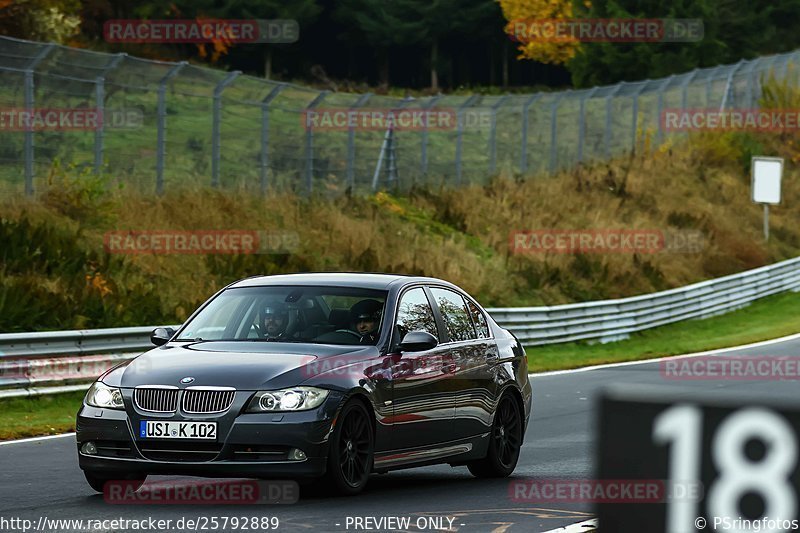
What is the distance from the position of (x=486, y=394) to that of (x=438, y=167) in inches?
1129

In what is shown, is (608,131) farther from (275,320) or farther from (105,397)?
(105,397)

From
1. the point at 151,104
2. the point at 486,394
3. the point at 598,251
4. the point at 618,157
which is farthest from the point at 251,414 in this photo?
Answer: the point at 618,157

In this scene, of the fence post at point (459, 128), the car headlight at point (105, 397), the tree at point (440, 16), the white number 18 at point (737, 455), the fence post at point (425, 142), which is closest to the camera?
the white number 18 at point (737, 455)

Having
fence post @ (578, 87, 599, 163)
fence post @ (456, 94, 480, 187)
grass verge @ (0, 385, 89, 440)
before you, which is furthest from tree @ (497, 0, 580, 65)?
grass verge @ (0, 385, 89, 440)

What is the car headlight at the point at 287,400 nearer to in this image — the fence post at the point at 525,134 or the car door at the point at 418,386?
the car door at the point at 418,386

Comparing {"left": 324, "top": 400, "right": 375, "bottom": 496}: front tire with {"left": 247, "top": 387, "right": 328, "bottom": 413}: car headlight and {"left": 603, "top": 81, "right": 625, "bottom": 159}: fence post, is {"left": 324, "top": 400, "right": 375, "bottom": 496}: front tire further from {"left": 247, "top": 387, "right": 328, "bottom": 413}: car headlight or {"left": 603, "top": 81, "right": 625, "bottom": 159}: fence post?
{"left": 603, "top": 81, "right": 625, "bottom": 159}: fence post

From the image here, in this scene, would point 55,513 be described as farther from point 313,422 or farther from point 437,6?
point 437,6

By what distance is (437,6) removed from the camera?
101 meters

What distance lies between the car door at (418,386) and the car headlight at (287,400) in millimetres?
975

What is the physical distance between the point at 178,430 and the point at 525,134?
35.1 meters

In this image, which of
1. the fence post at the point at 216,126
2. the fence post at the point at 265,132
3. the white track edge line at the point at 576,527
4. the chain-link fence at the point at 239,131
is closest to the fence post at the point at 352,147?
the chain-link fence at the point at 239,131

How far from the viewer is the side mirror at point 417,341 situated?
37.3 ft

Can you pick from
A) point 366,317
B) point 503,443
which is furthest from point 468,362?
point 366,317

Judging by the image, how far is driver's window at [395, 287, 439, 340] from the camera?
1186 centimetres
